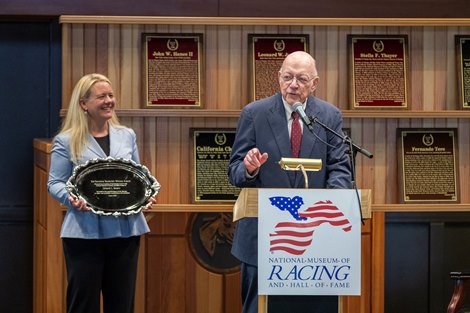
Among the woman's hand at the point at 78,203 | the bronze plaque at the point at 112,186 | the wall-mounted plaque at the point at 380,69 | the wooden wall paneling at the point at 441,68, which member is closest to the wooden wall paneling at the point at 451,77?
the wooden wall paneling at the point at 441,68

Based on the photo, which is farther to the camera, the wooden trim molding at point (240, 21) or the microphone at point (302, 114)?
the wooden trim molding at point (240, 21)

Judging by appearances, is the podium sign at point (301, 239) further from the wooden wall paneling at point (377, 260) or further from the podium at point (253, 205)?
the wooden wall paneling at point (377, 260)

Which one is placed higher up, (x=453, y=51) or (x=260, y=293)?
(x=453, y=51)

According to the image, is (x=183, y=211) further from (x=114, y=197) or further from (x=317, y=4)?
(x=317, y=4)

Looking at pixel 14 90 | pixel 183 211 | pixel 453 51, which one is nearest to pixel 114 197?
pixel 183 211

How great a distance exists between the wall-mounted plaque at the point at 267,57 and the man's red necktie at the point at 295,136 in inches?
54.8

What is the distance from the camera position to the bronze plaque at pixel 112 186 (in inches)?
175

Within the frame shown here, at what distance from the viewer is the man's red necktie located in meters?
4.12

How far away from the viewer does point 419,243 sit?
234 inches

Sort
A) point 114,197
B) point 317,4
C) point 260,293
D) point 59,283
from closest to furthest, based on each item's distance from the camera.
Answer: point 260,293 < point 114,197 < point 59,283 < point 317,4

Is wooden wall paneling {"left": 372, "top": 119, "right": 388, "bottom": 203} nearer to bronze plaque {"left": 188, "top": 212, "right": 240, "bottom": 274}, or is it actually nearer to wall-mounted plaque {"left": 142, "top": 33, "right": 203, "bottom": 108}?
bronze plaque {"left": 188, "top": 212, "right": 240, "bottom": 274}

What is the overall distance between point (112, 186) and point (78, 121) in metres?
0.35

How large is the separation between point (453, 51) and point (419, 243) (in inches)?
47.3

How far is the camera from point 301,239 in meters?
3.64
